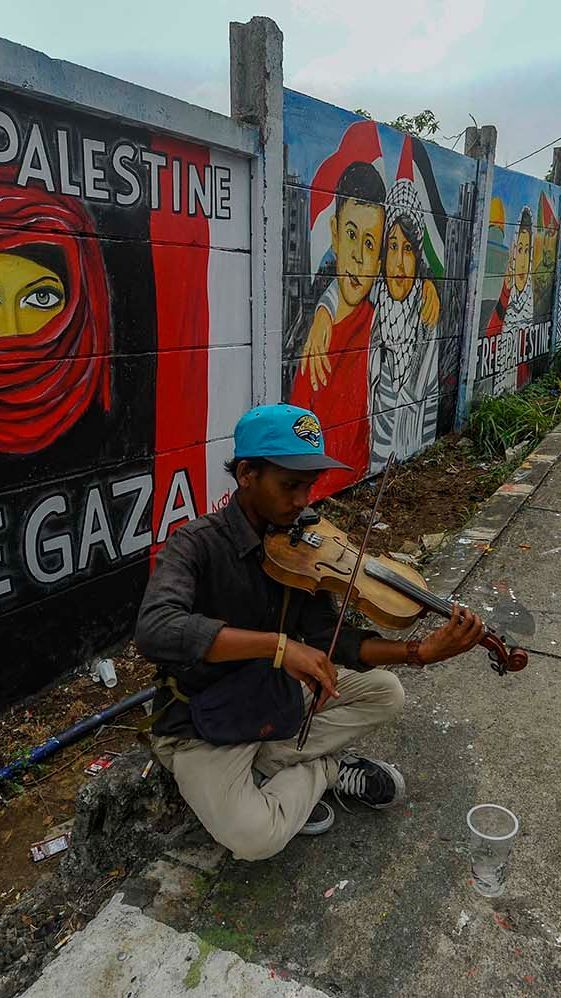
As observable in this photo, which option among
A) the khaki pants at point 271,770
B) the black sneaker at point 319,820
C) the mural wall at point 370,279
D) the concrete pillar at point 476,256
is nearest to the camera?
the khaki pants at point 271,770

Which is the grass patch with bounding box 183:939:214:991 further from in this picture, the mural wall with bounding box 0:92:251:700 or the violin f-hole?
the mural wall with bounding box 0:92:251:700

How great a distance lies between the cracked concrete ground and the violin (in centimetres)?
57

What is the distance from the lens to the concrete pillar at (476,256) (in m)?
7.02

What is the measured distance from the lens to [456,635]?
1.96m

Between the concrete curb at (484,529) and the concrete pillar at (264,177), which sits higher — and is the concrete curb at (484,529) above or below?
below

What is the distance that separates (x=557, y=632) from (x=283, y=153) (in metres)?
3.07

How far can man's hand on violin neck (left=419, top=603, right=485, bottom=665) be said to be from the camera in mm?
1944

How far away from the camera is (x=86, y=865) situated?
2.14 meters

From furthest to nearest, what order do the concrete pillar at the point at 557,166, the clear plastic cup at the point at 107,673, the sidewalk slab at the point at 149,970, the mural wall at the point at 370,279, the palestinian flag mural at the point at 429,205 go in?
the concrete pillar at the point at 557,166, the palestinian flag mural at the point at 429,205, the mural wall at the point at 370,279, the clear plastic cup at the point at 107,673, the sidewalk slab at the point at 149,970

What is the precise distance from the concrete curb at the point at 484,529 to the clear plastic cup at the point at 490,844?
1722 mm

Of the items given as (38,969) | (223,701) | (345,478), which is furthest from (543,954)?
(345,478)

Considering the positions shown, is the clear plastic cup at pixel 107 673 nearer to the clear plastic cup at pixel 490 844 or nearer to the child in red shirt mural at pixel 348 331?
the clear plastic cup at pixel 490 844

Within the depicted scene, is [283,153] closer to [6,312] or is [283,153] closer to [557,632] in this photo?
[6,312]

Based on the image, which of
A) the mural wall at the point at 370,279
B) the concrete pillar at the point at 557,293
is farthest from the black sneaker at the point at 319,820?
the concrete pillar at the point at 557,293
